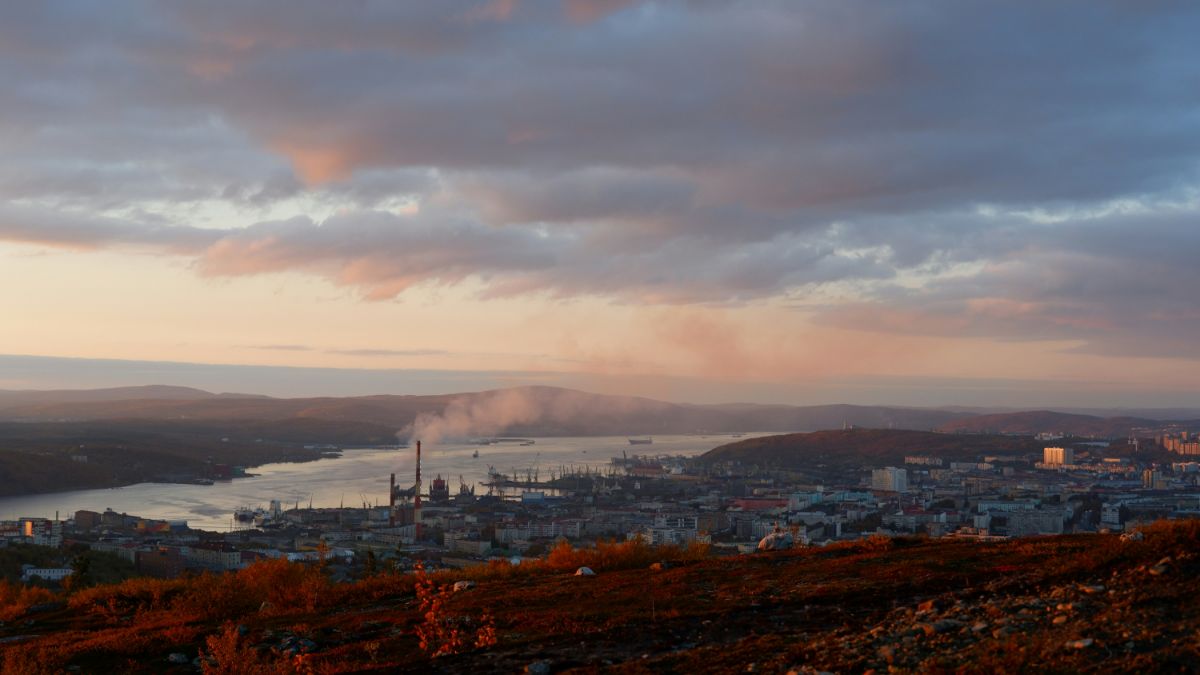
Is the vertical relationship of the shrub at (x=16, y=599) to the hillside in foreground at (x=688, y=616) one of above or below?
below

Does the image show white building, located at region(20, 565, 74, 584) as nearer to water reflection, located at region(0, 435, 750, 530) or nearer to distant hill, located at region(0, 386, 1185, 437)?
water reflection, located at region(0, 435, 750, 530)

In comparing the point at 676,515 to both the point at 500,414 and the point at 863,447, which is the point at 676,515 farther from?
the point at 500,414

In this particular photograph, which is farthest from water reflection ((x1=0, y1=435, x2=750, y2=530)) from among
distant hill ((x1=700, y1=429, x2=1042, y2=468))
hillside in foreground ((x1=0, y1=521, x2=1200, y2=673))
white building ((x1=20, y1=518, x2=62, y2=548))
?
hillside in foreground ((x1=0, y1=521, x2=1200, y2=673))

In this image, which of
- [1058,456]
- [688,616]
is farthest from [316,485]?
[688,616]

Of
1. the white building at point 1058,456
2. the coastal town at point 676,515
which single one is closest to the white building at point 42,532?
the coastal town at point 676,515

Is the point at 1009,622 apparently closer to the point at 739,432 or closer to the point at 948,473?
the point at 948,473

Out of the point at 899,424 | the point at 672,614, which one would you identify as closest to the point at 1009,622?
the point at 672,614

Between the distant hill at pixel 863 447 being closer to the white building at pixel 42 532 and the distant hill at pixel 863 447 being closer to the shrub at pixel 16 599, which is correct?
the white building at pixel 42 532
